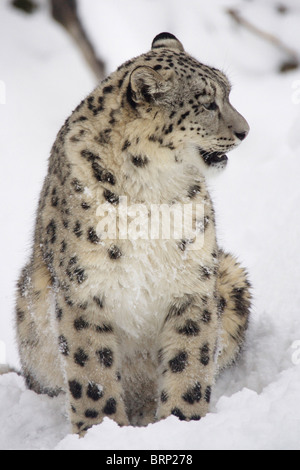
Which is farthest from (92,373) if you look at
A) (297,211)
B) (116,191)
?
(297,211)

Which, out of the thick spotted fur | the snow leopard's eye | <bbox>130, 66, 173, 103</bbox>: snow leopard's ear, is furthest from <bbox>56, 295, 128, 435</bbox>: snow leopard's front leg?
the snow leopard's eye

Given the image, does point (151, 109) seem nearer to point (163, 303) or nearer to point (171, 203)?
point (171, 203)

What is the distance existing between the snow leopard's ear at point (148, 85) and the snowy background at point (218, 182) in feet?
4.31

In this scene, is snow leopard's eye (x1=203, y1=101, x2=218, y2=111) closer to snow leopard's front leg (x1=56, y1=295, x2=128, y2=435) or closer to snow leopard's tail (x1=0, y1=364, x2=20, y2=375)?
snow leopard's front leg (x1=56, y1=295, x2=128, y2=435)

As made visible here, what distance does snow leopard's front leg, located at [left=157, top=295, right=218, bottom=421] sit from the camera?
440 centimetres

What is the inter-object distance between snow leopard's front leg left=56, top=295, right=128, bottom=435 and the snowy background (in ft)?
0.87

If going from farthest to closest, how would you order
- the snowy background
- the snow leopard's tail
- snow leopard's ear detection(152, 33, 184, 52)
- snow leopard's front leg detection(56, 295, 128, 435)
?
the snow leopard's tail → snow leopard's ear detection(152, 33, 184, 52) → snow leopard's front leg detection(56, 295, 128, 435) → the snowy background

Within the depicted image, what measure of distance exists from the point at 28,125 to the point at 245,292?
17.8 ft

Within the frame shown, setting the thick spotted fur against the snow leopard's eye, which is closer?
the thick spotted fur

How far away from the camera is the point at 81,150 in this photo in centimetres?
429

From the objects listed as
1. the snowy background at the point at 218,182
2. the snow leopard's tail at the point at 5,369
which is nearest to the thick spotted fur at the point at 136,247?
the snowy background at the point at 218,182

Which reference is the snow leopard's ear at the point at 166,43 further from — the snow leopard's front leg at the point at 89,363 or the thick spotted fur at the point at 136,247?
the snow leopard's front leg at the point at 89,363

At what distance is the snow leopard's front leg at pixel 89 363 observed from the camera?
4277 millimetres
